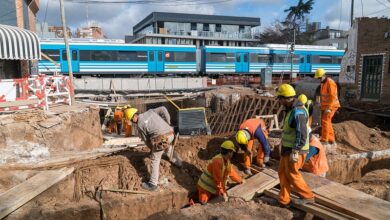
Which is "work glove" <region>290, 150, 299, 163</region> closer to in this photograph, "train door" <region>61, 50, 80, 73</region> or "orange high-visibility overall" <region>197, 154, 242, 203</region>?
"orange high-visibility overall" <region>197, 154, 242, 203</region>

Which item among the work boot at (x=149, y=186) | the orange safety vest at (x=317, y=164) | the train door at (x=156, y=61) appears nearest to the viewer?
the orange safety vest at (x=317, y=164)

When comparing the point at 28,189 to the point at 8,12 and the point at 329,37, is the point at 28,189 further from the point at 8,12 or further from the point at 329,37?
the point at 329,37

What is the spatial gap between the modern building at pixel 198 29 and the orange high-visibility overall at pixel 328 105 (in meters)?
40.3

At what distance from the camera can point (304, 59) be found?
1214 inches

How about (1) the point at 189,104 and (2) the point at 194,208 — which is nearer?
(2) the point at 194,208

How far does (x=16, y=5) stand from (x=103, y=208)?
468 inches

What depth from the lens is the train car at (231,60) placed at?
28109 millimetres

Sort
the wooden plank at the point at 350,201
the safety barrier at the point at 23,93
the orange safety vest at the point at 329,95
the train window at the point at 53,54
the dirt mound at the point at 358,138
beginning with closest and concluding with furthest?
1. the wooden plank at the point at 350,201
2. the orange safety vest at the point at 329,95
3. the dirt mound at the point at 358,138
4. the safety barrier at the point at 23,93
5. the train window at the point at 53,54

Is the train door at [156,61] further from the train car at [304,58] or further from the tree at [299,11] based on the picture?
the tree at [299,11]

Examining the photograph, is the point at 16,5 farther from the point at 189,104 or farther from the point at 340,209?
the point at 340,209

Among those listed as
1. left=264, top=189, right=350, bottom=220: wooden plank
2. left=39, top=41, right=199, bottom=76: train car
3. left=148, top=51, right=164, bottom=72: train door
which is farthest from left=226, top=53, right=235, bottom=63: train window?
left=264, top=189, right=350, bottom=220: wooden plank

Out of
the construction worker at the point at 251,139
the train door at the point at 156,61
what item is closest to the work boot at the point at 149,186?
the construction worker at the point at 251,139

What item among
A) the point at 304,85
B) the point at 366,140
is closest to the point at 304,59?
the point at 304,85

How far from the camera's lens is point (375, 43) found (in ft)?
49.5
